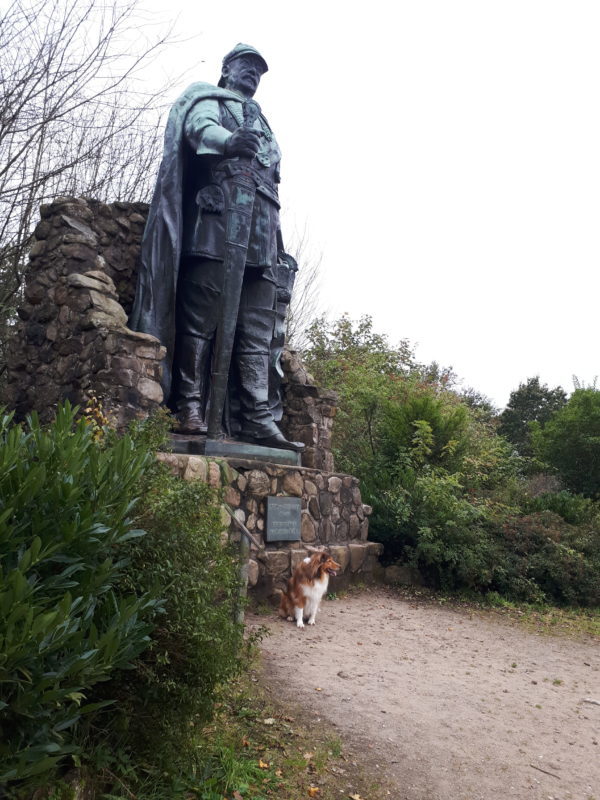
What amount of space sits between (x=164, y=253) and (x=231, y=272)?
663 millimetres

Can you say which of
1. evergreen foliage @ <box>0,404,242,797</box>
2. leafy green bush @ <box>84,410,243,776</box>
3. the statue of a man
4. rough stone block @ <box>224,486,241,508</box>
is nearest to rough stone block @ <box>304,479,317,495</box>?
the statue of a man

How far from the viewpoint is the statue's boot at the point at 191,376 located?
6211 mm

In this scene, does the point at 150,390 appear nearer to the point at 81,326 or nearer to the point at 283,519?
the point at 81,326

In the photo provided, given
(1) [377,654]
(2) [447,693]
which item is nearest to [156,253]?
(1) [377,654]

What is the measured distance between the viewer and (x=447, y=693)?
397 centimetres

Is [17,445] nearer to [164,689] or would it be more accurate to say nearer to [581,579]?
[164,689]

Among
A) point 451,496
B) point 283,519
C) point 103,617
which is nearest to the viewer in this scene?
point 103,617

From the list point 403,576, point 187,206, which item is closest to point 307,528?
point 403,576

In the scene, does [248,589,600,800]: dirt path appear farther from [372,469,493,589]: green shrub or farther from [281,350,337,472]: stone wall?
[281,350,337,472]: stone wall

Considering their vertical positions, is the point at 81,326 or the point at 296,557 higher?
the point at 81,326

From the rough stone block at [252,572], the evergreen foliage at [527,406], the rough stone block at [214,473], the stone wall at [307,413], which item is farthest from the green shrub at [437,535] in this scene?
the evergreen foliage at [527,406]

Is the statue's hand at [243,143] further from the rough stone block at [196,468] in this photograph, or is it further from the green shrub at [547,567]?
the green shrub at [547,567]

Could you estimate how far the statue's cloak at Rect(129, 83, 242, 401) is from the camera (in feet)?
20.2

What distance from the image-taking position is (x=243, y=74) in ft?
22.2
